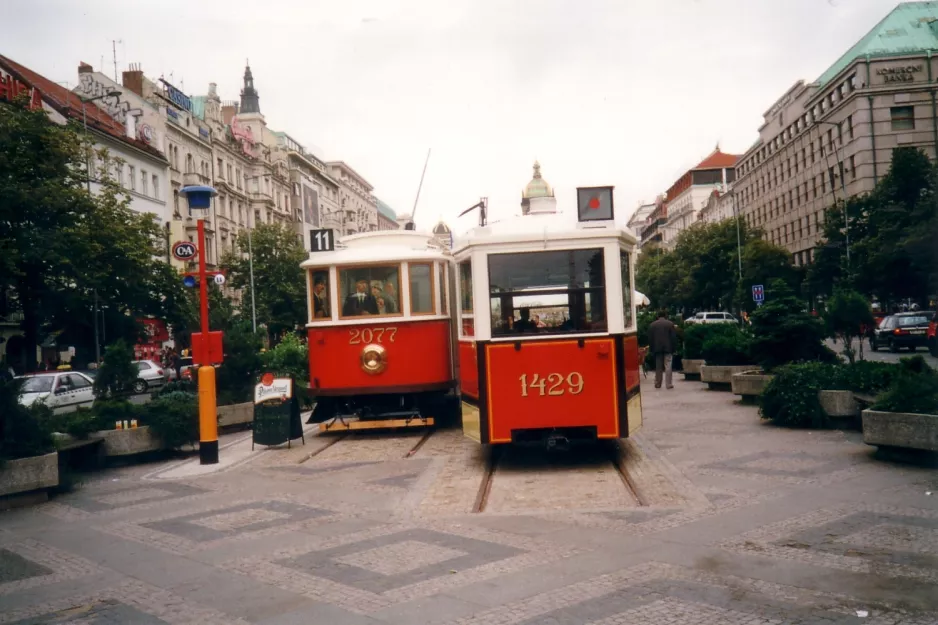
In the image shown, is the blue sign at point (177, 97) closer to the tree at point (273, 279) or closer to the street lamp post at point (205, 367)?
the tree at point (273, 279)

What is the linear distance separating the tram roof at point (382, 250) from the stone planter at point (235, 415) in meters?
3.13

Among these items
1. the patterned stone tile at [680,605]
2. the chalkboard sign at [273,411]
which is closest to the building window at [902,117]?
the chalkboard sign at [273,411]

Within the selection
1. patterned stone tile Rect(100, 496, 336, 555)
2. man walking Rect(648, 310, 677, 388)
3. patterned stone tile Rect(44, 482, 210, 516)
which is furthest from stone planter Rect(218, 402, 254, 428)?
man walking Rect(648, 310, 677, 388)

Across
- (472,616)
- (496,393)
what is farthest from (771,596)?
(496,393)

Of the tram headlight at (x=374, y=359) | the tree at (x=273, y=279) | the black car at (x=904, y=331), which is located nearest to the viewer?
the tram headlight at (x=374, y=359)

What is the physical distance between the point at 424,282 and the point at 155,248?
2936cm

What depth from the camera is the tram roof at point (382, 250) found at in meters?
14.8

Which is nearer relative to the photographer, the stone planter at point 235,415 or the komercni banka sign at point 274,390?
the komercni banka sign at point 274,390

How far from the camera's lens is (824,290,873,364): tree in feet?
50.3

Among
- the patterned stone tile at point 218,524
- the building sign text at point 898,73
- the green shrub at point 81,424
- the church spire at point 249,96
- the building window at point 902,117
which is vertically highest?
the church spire at point 249,96

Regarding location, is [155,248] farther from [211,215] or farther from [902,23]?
[902,23]

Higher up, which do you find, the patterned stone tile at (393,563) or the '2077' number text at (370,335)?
the '2077' number text at (370,335)

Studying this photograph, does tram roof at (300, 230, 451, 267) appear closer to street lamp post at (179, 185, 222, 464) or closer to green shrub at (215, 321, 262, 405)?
green shrub at (215, 321, 262, 405)

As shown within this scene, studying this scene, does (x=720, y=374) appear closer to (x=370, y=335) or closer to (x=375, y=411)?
(x=375, y=411)
